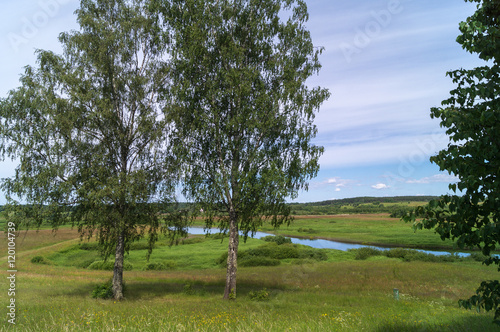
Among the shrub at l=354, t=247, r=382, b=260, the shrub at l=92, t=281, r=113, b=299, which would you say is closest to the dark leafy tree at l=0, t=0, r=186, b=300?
the shrub at l=92, t=281, r=113, b=299

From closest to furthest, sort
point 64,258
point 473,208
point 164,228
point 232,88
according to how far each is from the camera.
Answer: point 473,208, point 232,88, point 164,228, point 64,258

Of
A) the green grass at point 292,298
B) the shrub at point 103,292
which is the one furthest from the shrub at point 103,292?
the green grass at point 292,298

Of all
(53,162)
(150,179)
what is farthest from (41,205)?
(150,179)

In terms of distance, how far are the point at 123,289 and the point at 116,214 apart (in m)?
6.00

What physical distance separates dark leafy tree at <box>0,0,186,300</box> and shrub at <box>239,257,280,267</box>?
959 inches

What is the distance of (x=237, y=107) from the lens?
20.5 meters

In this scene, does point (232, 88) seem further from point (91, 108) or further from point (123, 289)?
point (123, 289)

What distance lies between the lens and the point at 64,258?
157 feet

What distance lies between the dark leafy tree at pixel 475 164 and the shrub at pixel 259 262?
38.9 metres

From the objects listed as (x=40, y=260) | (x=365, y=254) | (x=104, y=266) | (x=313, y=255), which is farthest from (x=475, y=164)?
(x=40, y=260)

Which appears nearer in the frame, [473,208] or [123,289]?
[473,208]

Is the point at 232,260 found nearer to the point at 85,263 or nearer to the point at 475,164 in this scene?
the point at 475,164

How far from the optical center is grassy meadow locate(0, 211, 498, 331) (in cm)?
916

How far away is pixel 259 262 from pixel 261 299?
80.4ft
